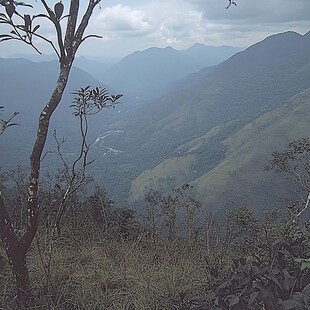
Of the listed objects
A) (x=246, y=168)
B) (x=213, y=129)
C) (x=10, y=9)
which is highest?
(x=10, y=9)

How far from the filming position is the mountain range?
33037 mm

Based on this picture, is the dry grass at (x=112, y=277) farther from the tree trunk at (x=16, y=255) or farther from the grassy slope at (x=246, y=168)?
the grassy slope at (x=246, y=168)

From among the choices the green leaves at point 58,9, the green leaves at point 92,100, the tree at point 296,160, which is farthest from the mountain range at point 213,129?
the green leaves at point 58,9

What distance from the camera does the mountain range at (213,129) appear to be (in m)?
33.0

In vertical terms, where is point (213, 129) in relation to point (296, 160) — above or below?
below

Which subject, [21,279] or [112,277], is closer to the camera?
[21,279]

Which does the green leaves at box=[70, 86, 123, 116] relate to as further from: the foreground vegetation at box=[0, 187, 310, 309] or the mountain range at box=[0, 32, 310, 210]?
the mountain range at box=[0, 32, 310, 210]

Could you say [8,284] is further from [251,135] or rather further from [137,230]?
[251,135]

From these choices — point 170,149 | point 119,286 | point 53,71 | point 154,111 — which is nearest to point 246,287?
point 119,286

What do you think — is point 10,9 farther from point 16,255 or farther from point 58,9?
point 16,255

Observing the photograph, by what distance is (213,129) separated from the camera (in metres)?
67.1

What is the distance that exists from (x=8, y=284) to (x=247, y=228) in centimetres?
358

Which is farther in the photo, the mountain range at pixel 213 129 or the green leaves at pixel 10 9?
the mountain range at pixel 213 129

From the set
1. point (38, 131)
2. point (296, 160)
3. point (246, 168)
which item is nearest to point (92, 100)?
point (38, 131)
